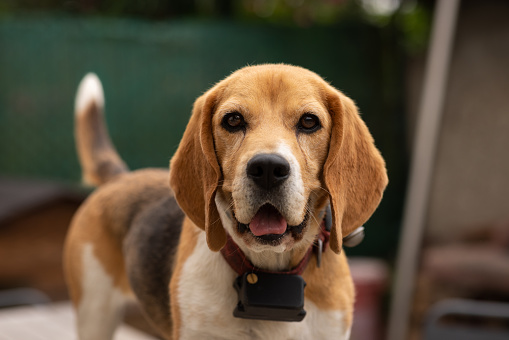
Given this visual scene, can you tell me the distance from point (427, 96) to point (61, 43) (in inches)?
125

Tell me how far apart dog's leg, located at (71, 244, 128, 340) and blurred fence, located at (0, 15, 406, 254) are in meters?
3.07

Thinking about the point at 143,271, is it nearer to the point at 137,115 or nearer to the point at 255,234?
the point at 255,234

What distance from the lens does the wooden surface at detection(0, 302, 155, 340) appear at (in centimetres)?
414

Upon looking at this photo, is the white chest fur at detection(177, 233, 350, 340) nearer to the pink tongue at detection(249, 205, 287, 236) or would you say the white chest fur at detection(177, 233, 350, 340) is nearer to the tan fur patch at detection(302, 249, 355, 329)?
the tan fur patch at detection(302, 249, 355, 329)

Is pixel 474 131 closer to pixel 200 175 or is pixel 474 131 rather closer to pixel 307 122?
pixel 307 122

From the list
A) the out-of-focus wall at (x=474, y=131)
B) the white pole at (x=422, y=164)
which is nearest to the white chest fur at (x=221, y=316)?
the white pole at (x=422, y=164)

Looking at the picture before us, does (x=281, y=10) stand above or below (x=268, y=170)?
above

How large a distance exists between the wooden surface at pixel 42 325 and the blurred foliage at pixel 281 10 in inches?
124

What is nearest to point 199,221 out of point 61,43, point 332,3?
point 61,43

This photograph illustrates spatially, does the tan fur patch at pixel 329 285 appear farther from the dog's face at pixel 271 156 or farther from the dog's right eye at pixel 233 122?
the dog's right eye at pixel 233 122

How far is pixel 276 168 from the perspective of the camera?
158 centimetres

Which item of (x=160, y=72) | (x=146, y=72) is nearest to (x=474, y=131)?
(x=160, y=72)

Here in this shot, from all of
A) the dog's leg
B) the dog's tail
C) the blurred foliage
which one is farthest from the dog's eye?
the blurred foliage

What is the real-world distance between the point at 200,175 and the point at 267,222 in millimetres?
272
